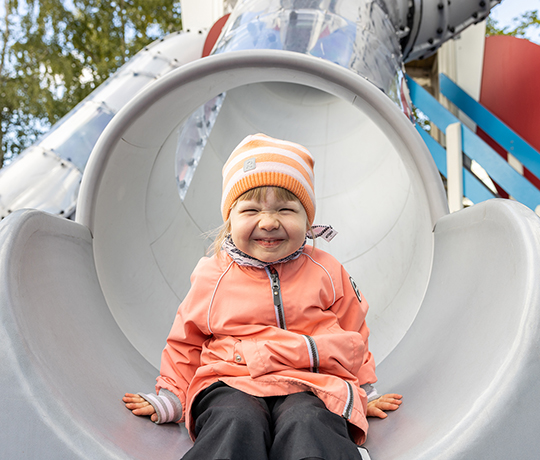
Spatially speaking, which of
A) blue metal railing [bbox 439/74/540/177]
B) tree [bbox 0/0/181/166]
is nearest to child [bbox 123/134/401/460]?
blue metal railing [bbox 439/74/540/177]

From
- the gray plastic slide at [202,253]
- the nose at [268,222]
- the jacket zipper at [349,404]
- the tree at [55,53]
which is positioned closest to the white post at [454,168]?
the gray plastic slide at [202,253]

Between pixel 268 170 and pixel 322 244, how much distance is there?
1.45m

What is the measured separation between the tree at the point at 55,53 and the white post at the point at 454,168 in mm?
6723

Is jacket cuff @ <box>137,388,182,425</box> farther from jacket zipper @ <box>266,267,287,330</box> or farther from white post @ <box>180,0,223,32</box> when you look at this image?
white post @ <box>180,0,223,32</box>

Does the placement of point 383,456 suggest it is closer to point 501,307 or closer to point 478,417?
point 478,417

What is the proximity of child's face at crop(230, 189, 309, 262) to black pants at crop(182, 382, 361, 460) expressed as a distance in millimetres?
384

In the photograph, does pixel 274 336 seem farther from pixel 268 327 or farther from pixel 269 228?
pixel 269 228

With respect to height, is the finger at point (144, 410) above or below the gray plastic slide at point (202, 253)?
below

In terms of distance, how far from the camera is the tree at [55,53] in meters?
8.77

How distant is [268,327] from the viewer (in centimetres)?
130

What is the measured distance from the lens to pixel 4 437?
1010 millimetres

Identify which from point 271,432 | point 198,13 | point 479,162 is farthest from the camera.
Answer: point 198,13

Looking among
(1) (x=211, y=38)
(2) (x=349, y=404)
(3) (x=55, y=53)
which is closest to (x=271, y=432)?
(2) (x=349, y=404)

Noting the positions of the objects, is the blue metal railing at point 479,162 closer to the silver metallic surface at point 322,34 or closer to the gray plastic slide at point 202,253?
the silver metallic surface at point 322,34
